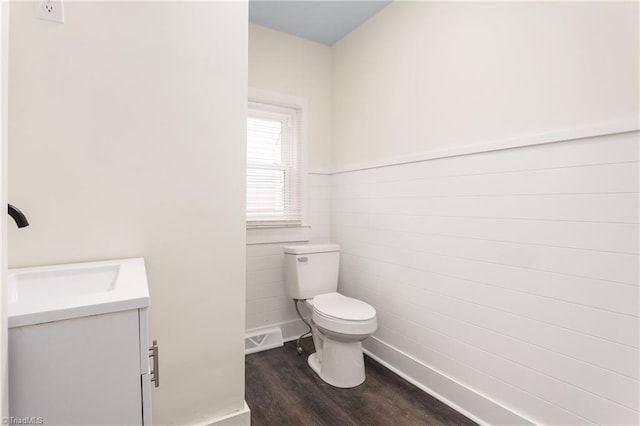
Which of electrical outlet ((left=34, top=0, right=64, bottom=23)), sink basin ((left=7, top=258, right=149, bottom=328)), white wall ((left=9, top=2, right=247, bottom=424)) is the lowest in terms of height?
sink basin ((left=7, top=258, right=149, bottom=328))

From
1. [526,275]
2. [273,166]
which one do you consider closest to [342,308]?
[526,275]

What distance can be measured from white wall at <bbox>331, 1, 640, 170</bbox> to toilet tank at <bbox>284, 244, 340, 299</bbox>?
29.2 inches

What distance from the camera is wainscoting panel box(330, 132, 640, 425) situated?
113 cm

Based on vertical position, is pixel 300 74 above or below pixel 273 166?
above

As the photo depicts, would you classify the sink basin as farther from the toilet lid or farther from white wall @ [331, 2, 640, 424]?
white wall @ [331, 2, 640, 424]

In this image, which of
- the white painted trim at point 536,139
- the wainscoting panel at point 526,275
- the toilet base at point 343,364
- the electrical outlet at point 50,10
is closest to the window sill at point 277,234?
the wainscoting panel at point 526,275

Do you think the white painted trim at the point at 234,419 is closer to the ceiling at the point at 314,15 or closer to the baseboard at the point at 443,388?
the baseboard at the point at 443,388

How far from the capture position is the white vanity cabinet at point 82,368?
2.11ft

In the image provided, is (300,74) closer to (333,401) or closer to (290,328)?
(290,328)

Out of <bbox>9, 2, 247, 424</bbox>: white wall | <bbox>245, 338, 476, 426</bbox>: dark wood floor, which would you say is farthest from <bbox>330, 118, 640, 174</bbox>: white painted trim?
<bbox>245, 338, 476, 426</bbox>: dark wood floor

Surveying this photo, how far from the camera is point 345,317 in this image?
1.79 meters

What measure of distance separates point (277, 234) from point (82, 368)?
5.82 feet

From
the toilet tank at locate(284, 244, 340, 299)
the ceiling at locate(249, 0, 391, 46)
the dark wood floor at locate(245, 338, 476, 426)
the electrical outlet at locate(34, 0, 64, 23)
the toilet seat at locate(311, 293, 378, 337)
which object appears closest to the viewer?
the electrical outlet at locate(34, 0, 64, 23)

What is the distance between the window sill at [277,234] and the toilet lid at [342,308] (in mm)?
572
